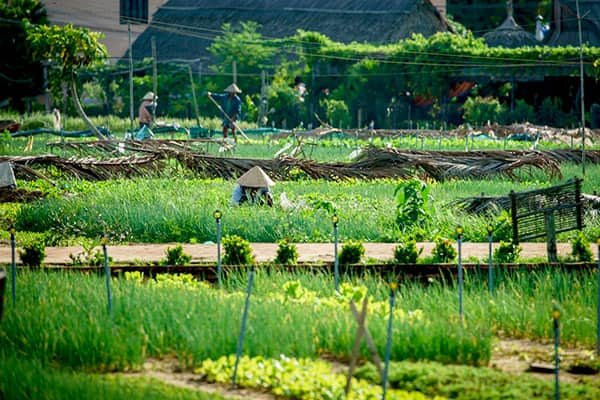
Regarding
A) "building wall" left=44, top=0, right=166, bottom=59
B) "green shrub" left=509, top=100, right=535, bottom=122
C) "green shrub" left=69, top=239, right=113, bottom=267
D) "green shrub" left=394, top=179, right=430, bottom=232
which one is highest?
"building wall" left=44, top=0, right=166, bottom=59

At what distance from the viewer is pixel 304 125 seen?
43.9 metres

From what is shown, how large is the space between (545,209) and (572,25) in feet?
114

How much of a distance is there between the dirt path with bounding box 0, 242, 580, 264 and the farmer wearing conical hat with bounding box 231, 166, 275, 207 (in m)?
2.25

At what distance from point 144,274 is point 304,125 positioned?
32.6m

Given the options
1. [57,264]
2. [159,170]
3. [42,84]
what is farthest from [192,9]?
[57,264]

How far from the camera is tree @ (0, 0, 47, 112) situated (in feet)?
135

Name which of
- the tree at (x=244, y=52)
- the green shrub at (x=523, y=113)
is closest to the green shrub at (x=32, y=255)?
the green shrub at (x=523, y=113)

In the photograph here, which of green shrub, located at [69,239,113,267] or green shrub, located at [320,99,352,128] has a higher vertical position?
green shrub, located at [320,99,352,128]

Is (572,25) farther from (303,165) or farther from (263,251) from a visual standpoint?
(263,251)

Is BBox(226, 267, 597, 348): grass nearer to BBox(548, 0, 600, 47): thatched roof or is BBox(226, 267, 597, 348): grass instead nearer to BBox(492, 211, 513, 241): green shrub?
BBox(492, 211, 513, 241): green shrub

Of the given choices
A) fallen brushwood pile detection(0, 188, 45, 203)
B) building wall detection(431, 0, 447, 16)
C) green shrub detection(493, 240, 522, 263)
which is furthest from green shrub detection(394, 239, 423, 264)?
building wall detection(431, 0, 447, 16)

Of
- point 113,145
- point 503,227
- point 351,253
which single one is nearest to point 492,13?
point 113,145

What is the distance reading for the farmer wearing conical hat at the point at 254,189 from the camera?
52.2 feet

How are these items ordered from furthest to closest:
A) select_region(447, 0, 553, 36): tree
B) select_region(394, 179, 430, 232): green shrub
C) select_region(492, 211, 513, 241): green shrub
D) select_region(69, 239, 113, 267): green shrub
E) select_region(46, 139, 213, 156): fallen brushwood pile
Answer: select_region(447, 0, 553, 36): tree → select_region(46, 139, 213, 156): fallen brushwood pile → select_region(394, 179, 430, 232): green shrub → select_region(492, 211, 513, 241): green shrub → select_region(69, 239, 113, 267): green shrub
